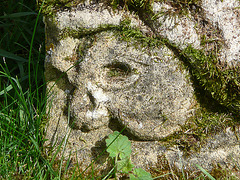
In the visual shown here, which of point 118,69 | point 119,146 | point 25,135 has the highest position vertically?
point 118,69

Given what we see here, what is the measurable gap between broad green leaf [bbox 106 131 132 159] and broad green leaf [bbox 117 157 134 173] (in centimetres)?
4

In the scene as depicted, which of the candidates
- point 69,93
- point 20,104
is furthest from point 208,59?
point 20,104

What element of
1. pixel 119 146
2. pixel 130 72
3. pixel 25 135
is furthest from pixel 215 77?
pixel 25 135

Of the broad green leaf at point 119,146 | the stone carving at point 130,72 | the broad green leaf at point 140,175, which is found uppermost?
the stone carving at point 130,72

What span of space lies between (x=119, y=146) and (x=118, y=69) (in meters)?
0.50

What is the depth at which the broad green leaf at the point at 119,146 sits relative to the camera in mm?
1758

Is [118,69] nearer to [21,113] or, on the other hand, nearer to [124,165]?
[124,165]

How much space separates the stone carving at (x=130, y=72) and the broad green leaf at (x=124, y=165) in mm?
134

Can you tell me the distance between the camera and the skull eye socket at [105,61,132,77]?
5.90 feet

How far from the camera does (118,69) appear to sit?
1835mm

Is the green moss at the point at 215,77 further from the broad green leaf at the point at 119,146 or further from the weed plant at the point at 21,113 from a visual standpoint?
the weed plant at the point at 21,113

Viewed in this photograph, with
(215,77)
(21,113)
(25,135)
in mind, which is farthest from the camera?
(21,113)

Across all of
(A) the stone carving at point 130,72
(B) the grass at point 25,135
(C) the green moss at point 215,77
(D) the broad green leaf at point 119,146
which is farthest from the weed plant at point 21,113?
(C) the green moss at point 215,77

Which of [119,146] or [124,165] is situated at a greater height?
[119,146]
